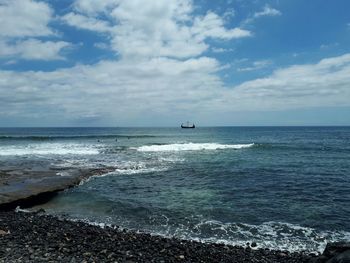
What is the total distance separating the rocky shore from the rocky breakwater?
15.9ft

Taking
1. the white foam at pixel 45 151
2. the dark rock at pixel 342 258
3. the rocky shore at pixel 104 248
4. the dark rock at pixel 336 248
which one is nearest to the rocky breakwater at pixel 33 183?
the rocky shore at pixel 104 248

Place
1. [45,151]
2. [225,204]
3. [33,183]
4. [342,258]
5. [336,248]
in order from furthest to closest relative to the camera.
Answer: [45,151] < [33,183] < [225,204] < [336,248] < [342,258]

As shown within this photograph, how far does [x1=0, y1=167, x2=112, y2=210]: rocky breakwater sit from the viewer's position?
1669 centimetres

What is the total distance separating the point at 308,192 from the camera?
1869 centimetres

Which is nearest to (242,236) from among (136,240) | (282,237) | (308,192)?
(282,237)

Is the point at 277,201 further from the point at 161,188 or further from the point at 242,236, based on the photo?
the point at 161,188

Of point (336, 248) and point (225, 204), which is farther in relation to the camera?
point (225, 204)

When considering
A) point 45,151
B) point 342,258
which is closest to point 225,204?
point 342,258

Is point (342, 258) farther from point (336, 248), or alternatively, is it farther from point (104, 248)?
point (104, 248)

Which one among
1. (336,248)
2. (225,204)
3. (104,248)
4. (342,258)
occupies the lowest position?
(225,204)

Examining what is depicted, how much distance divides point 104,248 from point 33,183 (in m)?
12.4

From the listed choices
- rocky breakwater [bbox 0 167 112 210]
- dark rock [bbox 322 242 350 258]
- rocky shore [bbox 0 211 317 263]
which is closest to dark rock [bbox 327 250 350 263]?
dark rock [bbox 322 242 350 258]

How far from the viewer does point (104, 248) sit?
383 inches

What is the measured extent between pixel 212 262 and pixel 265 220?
217 inches
